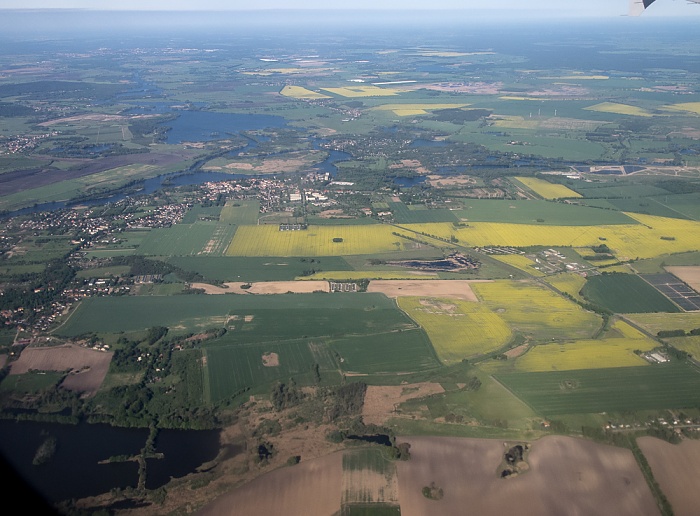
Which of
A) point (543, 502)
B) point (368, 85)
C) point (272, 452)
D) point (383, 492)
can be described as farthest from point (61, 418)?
point (368, 85)

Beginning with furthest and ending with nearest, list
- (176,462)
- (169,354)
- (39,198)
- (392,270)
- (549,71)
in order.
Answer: (549,71), (39,198), (392,270), (169,354), (176,462)

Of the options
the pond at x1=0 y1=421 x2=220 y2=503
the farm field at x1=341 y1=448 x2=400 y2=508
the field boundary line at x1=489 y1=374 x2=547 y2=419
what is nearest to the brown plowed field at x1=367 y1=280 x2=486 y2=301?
the field boundary line at x1=489 y1=374 x2=547 y2=419

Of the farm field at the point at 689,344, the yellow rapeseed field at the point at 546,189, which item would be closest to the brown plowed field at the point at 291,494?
the farm field at the point at 689,344

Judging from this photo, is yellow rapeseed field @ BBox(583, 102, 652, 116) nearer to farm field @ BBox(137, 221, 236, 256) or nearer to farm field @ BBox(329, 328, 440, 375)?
farm field @ BBox(137, 221, 236, 256)

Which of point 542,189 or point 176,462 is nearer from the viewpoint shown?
point 176,462

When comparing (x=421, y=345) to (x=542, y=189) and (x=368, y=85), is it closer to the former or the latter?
(x=542, y=189)

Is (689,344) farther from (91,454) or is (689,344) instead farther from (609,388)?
(91,454)

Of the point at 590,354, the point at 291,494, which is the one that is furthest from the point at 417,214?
the point at 291,494
